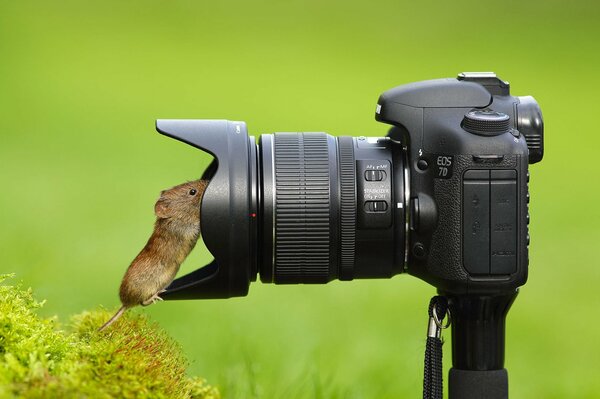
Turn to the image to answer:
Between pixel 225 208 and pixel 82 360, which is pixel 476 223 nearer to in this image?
pixel 225 208

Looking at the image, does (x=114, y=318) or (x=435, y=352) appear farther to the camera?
(x=435, y=352)

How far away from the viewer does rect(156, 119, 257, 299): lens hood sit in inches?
108

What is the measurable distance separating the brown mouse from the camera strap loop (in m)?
0.70

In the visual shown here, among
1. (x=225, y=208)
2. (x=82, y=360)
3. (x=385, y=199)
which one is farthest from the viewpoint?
(x=385, y=199)

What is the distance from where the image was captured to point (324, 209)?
111 inches

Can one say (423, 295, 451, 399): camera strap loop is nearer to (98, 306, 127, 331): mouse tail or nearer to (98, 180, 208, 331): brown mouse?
(98, 180, 208, 331): brown mouse

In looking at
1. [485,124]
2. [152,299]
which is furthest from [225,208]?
[485,124]

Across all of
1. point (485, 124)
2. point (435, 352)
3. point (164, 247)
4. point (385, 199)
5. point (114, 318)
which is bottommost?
point (435, 352)

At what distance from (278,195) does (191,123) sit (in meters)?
0.31

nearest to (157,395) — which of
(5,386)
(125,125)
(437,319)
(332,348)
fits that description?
(5,386)

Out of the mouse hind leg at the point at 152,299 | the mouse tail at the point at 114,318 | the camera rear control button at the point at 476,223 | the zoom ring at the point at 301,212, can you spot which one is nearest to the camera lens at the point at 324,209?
the zoom ring at the point at 301,212

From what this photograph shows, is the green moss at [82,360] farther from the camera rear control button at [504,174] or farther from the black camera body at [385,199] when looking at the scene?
the camera rear control button at [504,174]

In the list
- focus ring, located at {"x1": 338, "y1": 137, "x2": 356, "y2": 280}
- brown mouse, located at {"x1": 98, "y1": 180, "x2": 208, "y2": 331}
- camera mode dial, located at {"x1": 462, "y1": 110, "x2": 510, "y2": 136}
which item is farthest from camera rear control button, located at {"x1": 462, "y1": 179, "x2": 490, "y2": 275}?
brown mouse, located at {"x1": 98, "y1": 180, "x2": 208, "y2": 331}

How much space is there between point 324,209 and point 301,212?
6 cm
